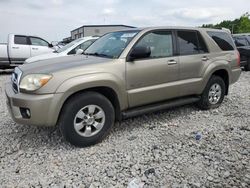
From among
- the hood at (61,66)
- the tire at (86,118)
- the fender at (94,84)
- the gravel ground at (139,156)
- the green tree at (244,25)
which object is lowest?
the gravel ground at (139,156)

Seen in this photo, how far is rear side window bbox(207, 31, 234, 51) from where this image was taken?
5.25 meters

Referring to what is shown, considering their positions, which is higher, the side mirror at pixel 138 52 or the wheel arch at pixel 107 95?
the side mirror at pixel 138 52

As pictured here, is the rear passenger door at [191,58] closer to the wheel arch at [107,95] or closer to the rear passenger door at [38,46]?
the wheel arch at [107,95]

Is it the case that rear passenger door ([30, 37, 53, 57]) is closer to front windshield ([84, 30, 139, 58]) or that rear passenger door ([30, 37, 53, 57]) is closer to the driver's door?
front windshield ([84, 30, 139, 58])

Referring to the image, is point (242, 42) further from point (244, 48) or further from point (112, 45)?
point (112, 45)

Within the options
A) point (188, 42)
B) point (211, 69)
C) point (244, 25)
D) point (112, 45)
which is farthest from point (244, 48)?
point (244, 25)

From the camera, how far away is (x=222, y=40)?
5438mm

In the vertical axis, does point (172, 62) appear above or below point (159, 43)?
below

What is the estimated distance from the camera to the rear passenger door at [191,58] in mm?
4566

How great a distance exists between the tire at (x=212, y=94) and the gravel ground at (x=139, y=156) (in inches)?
19.3

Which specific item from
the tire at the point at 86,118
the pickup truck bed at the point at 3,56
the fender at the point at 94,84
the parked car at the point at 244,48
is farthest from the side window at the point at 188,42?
the pickup truck bed at the point at 3,56

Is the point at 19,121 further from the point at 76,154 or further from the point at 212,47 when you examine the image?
the point at 212,47

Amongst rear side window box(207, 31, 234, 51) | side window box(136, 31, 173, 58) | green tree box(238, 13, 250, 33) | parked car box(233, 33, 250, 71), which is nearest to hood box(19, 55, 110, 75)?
side window box(136, 31, 173, 58)

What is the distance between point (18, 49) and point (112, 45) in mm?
8453
